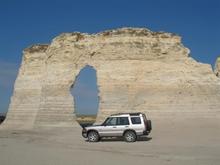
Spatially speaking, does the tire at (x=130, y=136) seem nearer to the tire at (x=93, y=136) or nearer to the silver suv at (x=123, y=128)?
the silver suv at (x=123, y=128)

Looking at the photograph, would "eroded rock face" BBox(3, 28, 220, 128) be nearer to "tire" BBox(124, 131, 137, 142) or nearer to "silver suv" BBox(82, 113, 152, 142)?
"silver suv" BBox(82, 113, 152, 142)

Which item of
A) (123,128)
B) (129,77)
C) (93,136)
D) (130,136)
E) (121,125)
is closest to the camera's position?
(130,136)

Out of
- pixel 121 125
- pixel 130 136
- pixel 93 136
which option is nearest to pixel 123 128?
pixel 121 125

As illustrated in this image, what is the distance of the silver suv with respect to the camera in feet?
70.5

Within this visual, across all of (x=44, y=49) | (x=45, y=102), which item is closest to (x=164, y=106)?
(x=45, y=102)

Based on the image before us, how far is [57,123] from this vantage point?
36.7 meters

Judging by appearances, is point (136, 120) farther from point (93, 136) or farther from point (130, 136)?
point (93, 136)

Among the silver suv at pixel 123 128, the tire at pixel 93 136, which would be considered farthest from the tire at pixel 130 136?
the tire at pixel 93 136

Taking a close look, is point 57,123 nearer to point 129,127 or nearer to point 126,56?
point 126,56

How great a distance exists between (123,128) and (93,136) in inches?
71.9

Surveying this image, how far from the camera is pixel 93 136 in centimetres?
2222

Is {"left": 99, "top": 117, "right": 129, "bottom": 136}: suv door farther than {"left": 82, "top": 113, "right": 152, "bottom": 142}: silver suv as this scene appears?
Yes

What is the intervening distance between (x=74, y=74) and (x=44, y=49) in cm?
696

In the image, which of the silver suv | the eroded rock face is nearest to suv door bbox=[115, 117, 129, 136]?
the silver suv
